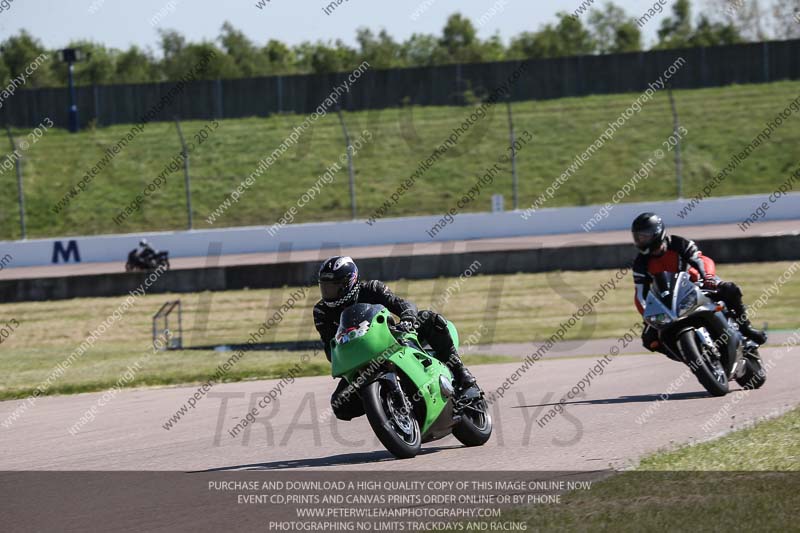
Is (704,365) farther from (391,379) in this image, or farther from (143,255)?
(143,255)

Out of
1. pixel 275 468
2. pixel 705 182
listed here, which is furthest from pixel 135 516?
pixel 705 182

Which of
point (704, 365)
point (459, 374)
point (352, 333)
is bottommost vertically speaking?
point (704, 365)

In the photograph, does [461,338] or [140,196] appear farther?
[140,196]

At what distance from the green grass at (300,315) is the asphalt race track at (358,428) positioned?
545 centimetres

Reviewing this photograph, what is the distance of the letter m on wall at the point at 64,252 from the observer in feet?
115

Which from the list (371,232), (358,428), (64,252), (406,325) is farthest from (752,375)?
(64,252)

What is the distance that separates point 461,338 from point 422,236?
15494 mm

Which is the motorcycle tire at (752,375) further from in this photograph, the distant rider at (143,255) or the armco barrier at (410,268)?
the distant rider at (143,255)

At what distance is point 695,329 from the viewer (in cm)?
1073

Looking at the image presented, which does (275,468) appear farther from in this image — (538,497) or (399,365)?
(538,497)

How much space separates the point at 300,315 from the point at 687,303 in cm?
1245

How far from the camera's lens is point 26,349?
20141mm

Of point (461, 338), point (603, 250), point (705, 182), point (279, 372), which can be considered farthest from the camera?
point (705, 182)

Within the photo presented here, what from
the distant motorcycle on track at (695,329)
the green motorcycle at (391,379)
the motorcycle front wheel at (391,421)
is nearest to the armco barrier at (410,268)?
the distant motorcycle on track at (695,329)
